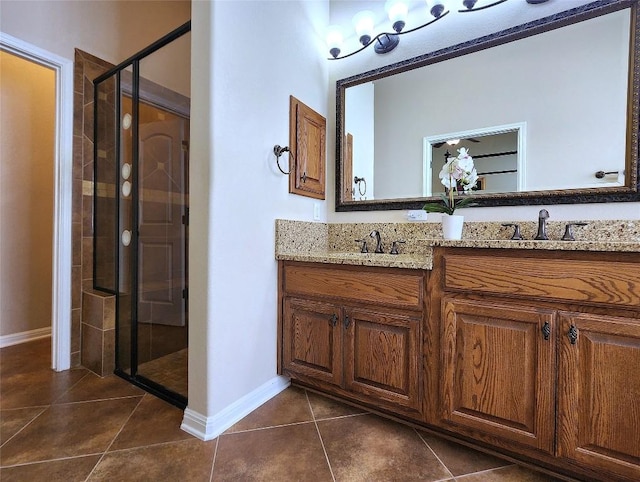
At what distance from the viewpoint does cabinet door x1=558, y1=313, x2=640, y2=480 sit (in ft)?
3.40

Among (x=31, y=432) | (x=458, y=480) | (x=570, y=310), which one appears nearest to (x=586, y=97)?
(x=570, y=310)

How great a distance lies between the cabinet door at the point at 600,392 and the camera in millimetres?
1037

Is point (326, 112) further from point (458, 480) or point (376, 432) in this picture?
point (458, 480)

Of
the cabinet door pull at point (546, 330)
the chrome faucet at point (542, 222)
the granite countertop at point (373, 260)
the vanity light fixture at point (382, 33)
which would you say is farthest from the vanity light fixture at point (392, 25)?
the cabinet door pull at point (546, 330)

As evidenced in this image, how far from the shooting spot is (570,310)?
111 cm

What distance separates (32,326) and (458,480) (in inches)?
130

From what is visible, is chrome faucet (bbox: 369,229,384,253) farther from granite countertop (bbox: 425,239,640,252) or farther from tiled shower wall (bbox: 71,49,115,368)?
tiled shower wall (bbox: 71,49,115,368)

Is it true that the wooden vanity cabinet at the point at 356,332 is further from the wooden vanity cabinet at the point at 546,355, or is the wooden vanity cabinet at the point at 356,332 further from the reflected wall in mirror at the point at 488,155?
the reflected wall in mirror at the point at 488,155

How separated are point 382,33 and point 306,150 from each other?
2.86ft

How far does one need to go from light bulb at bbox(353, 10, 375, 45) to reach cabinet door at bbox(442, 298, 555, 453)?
68.7 inches

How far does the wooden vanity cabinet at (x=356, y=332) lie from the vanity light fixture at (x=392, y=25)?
149 centimetres

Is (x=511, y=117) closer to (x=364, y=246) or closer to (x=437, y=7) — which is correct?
(x=437, y=7)

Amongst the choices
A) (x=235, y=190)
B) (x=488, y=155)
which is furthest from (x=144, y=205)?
(x=488, y=155)

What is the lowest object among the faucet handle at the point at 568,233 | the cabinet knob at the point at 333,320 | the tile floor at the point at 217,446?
the tile floor at the point at 217,446
